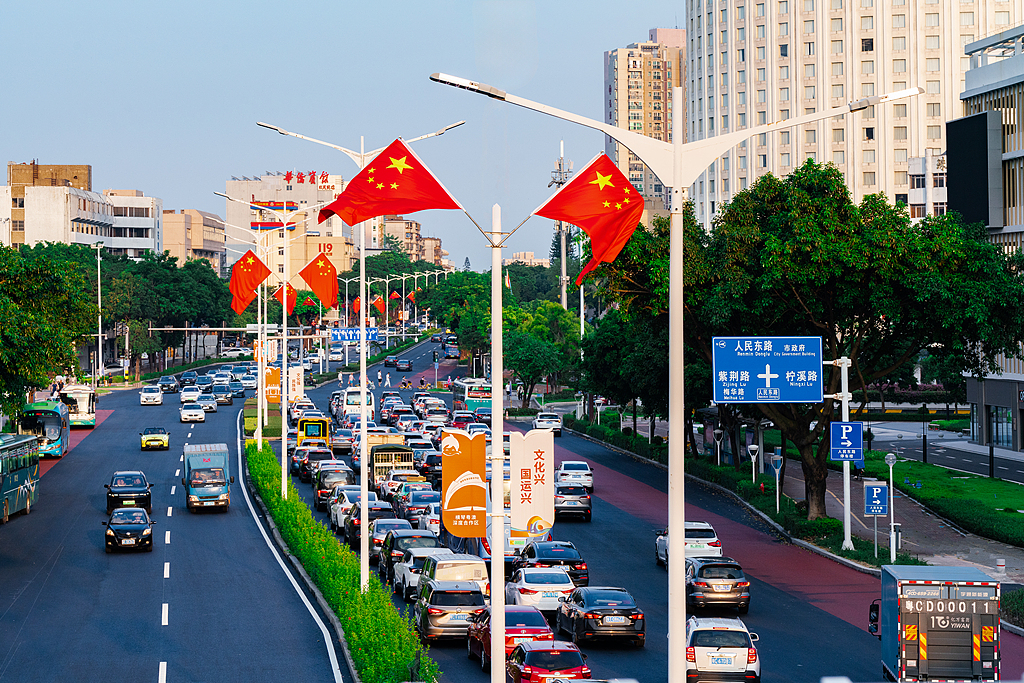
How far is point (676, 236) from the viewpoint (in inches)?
454

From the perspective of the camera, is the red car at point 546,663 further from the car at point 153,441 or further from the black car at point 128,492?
the car at point 153,441

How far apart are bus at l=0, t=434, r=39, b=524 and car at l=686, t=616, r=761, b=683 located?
31.0m

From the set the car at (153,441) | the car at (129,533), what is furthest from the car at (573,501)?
the car at (153,441)

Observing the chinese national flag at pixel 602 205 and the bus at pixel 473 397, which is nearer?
the chinese national flag at pixel 602 205

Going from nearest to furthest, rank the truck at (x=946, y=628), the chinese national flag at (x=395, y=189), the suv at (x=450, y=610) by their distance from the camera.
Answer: the chinese national flag at (x=395, y=189) < the truck at (x=946, y=628) < the suv at (x=450, y=610)

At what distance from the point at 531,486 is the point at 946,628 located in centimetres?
854

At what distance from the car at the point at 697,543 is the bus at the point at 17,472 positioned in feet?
81.3

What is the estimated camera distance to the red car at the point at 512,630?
23.4 m

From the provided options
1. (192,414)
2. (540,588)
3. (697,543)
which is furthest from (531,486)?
(192,414)

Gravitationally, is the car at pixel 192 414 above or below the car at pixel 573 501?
above

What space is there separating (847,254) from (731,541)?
10.9m

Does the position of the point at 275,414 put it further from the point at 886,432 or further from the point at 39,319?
the point at 39,319

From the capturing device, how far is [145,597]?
3206cm

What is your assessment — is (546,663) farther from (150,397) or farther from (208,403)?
(150,397)
